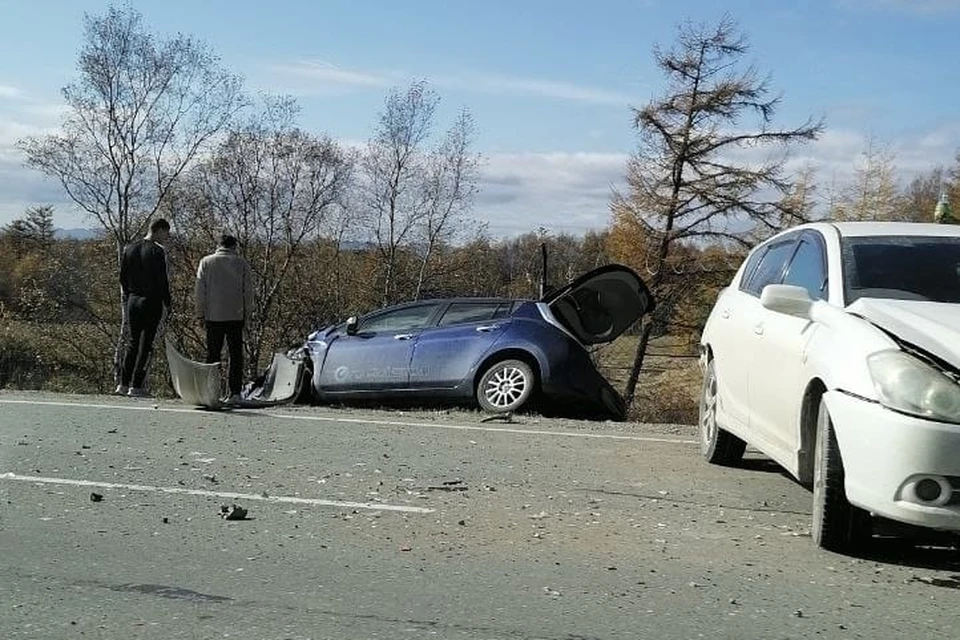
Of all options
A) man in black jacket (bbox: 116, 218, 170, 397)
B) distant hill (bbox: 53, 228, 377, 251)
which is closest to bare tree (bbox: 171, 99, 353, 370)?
distant hill (bbox: 53, 228, 377, 251)

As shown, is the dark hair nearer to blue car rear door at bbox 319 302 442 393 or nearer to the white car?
blue car rear door at bbox 319 302 442 393

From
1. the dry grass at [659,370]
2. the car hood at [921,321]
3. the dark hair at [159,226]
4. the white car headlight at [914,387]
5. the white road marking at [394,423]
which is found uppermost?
the dark hair at [159,226]

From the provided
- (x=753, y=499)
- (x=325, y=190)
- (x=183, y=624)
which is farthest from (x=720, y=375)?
(x=325, y=190)

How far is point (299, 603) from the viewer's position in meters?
4.34

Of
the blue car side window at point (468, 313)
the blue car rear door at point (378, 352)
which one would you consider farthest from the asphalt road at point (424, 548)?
the blue car side window at point (468, 313)

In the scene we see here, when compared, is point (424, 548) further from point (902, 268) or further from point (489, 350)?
point (489, 350)

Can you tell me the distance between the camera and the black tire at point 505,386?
10.8 metres

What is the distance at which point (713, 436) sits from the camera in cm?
769

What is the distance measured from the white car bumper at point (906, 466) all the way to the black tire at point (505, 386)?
20.7 ft

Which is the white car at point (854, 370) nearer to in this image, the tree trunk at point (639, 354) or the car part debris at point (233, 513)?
the car part debris at point (233, 513)

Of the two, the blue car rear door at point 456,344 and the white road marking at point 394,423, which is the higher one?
the blue car rear door at point 456,344

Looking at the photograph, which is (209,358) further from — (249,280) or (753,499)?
(753,499)

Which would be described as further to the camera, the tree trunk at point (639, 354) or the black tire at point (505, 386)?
the tree trunk at point (639, 354)

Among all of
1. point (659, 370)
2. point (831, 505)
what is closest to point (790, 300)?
point (831, 505)
